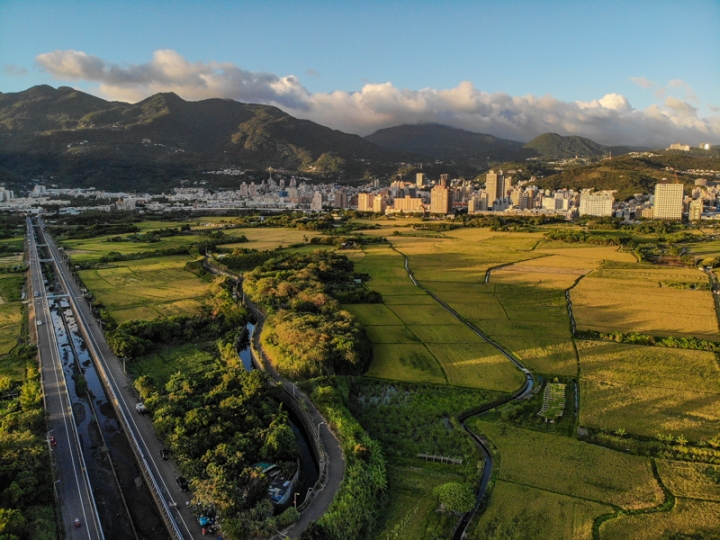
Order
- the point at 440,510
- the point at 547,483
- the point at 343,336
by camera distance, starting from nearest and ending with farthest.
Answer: the point at 440,510, the point at 547,483, the point at 343,336

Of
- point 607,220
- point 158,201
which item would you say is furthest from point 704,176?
point 158,201

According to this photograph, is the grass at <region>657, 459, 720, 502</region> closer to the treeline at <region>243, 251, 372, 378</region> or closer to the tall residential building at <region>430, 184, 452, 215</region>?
the treeline at <region>243, 251, 372, 378</region>

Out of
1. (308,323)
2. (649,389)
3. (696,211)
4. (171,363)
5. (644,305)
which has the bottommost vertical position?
(171,363)

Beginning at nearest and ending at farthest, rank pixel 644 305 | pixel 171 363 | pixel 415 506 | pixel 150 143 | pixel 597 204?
1. pixel 415 506
2. pixel 171 363
3. pixel 644 305
4. pixel 597 204
5. pixel 150 143

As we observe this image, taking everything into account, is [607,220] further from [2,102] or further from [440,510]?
[2,102]

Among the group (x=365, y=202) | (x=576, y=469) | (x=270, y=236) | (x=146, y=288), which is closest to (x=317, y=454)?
(x=576, y=469)

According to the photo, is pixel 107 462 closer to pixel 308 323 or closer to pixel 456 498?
pixel 308 323

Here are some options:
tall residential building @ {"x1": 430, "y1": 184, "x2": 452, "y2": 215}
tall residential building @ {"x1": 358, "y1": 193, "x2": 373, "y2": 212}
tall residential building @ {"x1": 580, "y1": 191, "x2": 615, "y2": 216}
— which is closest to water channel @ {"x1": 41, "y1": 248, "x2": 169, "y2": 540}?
tall residential building @ {"x1": 430, "y1": 184, "x2": 452, "y2": 215}

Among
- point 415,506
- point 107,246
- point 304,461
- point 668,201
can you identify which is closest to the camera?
point 415,506
